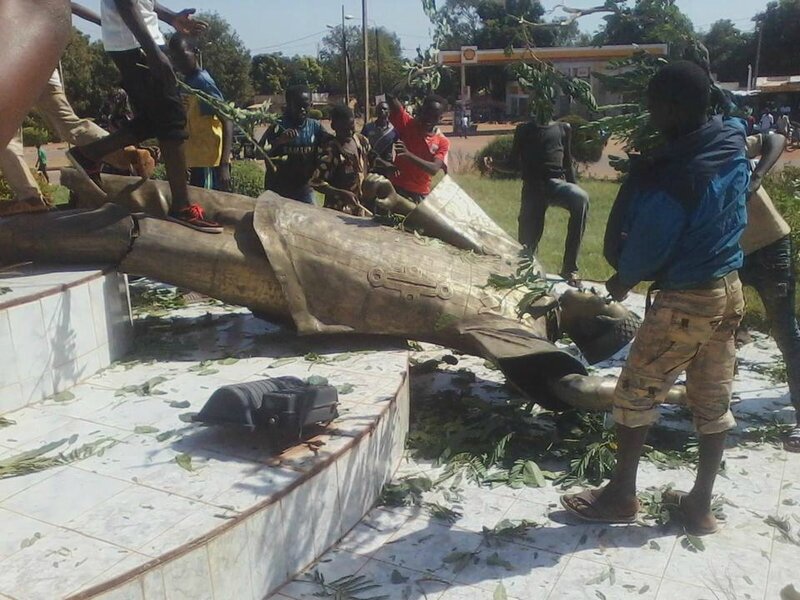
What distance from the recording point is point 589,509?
11.5ft

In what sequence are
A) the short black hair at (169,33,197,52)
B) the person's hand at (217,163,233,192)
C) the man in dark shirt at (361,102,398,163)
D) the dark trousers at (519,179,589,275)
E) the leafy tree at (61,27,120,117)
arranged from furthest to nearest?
the leafy tree at (61,27,120,117) → the man in dark shirt at (361,102,398,163) → the dark trousers at (519,179,589,275) → the person's hand at (217,163,233,192) → the short black hair at (169,33,197,52)

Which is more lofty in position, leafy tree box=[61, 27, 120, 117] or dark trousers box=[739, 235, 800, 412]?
leafy tree box=[61, 27, 120, 117]

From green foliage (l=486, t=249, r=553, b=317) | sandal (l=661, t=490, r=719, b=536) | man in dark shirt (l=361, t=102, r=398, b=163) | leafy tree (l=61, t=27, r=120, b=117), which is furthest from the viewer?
leafy tree (l=61, t=27, r=120, b=117)

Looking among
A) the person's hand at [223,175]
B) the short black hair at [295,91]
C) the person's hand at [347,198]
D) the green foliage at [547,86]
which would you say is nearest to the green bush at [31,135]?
the person's hand at [223,175]

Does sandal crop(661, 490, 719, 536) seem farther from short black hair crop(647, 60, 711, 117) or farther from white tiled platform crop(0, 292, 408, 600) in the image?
short black hair crop(647, 60, 711, 117)

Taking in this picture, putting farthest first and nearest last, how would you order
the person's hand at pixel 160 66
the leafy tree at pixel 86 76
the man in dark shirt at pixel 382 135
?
the leafy tree at pixel 86 76 < the man in dark shirt at pixel 382 135 < the person's hand at pixel 160 66

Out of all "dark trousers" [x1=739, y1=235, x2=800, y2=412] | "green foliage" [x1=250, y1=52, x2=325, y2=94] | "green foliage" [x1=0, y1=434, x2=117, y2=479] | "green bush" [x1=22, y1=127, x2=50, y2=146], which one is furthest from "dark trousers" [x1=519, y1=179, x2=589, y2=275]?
"green foliage" [x1=250, y1=52, x2=325, y2=94]

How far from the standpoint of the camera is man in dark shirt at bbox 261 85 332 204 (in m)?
6.07

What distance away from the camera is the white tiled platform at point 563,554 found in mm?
3029

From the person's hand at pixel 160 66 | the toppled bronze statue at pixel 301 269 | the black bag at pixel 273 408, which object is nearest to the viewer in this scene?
the black bag at pixel 273 408

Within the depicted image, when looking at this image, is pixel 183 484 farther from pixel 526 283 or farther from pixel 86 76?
pixel 86 76

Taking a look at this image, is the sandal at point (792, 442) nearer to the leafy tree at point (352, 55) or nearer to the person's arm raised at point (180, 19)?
the person's arm raised at point (180, 19)

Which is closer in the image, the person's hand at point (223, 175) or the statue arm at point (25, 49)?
the statue arm at point (25, 49)

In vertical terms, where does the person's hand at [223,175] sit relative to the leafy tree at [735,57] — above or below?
below
